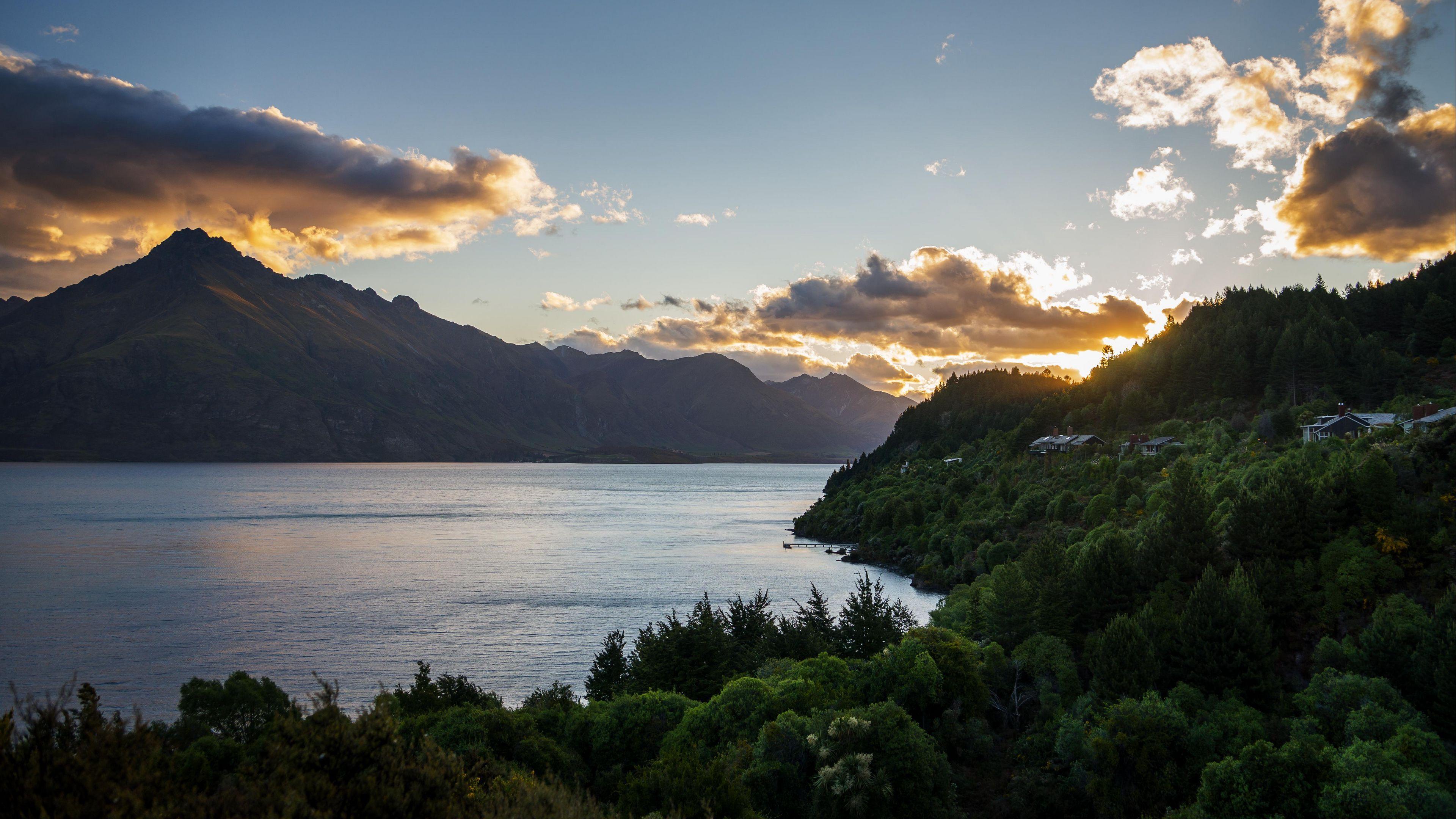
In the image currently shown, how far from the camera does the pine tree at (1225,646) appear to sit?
41.2 meters

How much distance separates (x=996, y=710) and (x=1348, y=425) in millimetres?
61448

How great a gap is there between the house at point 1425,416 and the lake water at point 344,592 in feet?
152

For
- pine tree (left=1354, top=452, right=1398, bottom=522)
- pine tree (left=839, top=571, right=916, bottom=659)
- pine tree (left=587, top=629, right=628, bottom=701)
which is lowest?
pine tree (left=587, top=629, right=628, bottom=701)

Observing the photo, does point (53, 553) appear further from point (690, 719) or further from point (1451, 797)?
point (1451, 797)

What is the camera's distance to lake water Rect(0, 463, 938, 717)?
63875 millimetres

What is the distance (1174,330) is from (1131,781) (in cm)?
15369

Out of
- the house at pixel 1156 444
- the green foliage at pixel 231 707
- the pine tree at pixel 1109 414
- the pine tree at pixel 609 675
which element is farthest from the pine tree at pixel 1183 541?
the pine tree at pixel 1109 414

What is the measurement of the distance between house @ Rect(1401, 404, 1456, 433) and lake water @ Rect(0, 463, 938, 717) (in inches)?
1826

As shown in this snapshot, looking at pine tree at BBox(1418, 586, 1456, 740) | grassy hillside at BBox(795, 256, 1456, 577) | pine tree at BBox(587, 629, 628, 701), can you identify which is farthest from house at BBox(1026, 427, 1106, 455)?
pine tree at BBox(587, 629, 628, 701)

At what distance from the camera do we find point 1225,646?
4159 cm

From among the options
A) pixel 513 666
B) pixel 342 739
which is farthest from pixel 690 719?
pixel 513 666

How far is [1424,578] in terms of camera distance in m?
44.4

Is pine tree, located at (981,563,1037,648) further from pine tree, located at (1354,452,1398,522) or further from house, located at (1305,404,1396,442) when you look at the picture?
house, located at (1305,404,1396,442)

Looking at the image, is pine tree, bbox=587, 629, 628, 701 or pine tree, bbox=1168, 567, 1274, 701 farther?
pine tree, bbox=587, 629, 628, 701
